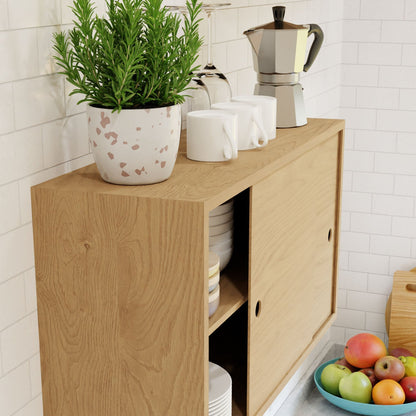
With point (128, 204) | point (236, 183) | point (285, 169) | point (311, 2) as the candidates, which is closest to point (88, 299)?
point (128, 204)

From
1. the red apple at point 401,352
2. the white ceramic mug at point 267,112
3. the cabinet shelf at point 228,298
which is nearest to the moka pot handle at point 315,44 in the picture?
the white ceramic mug at point 267,112

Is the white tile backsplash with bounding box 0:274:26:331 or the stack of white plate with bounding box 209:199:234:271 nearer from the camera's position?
the white tile backsplash with bounding box 0:274:26:331

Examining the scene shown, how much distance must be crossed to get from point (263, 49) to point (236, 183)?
0.72 meters

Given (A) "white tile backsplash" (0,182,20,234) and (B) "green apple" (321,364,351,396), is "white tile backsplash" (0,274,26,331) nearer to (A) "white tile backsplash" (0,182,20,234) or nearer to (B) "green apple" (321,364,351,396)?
(A) "white tile backsplash" (0,182,20,234)

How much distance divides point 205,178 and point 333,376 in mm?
1716

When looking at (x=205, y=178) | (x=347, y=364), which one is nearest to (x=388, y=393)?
(x=347, y=364)

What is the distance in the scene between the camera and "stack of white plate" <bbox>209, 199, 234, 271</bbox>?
4.92 ft

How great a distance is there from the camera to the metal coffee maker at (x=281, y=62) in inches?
76.0

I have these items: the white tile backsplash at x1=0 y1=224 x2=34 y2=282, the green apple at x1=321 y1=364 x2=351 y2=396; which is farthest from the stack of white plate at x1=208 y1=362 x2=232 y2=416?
the green apple at x1=321 y1=364 x2=351 y2=396

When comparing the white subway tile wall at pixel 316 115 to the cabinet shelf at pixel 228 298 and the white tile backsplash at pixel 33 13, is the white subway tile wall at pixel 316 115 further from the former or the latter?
the cabinet shelf at pixel 228 298

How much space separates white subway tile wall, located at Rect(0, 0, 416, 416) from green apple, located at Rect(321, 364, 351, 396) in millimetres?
965

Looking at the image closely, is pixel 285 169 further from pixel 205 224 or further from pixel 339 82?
pixel 339 82

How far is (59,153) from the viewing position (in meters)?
1.46

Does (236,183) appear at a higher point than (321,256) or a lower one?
higher
